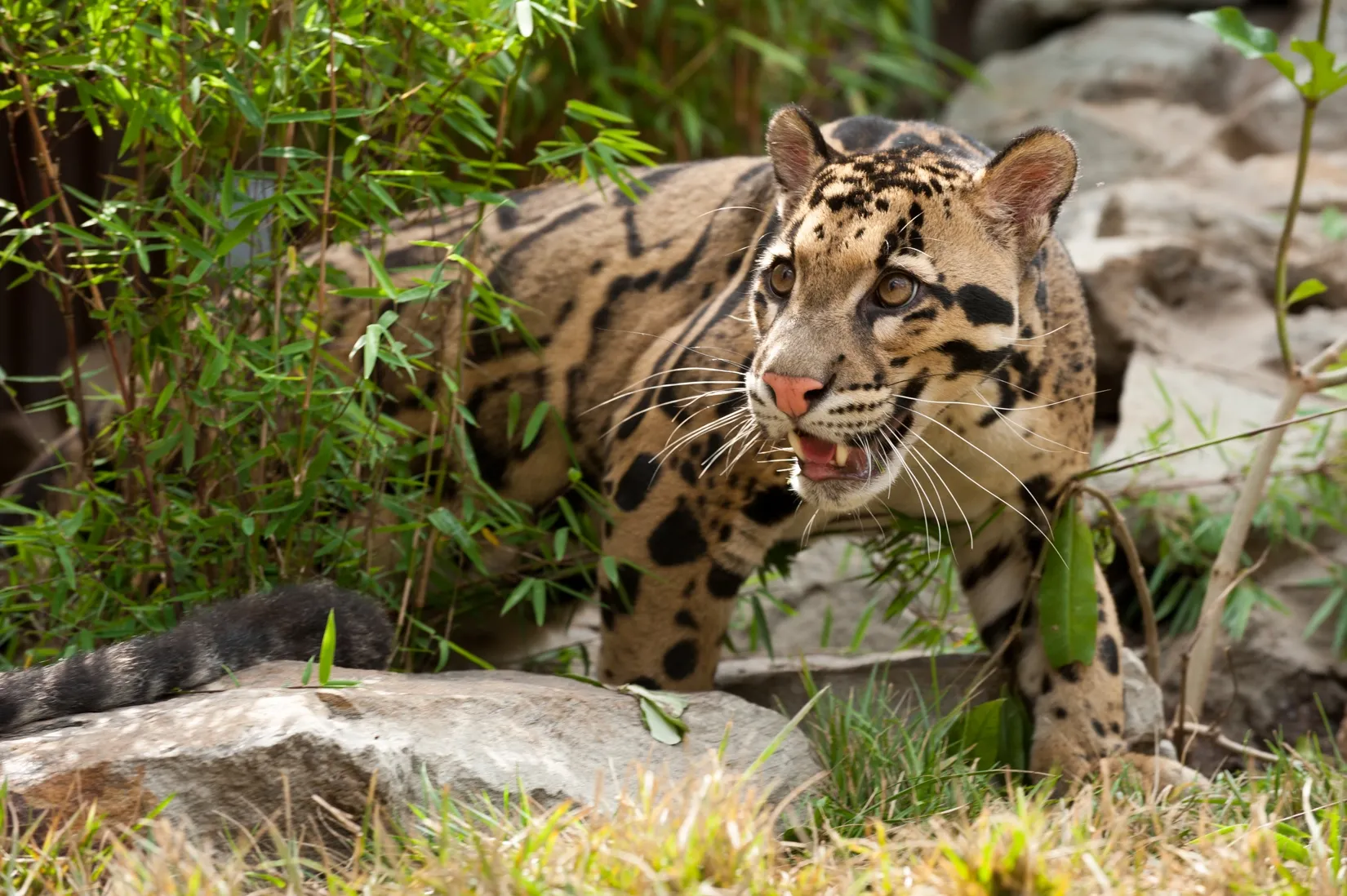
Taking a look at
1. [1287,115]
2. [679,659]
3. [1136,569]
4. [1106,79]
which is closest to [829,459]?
[679,659]

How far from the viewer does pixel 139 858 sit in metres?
2.70

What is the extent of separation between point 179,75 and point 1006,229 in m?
2.07

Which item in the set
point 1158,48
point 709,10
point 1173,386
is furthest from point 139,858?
point 1158,48

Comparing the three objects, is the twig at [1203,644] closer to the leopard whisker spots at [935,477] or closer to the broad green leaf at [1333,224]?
the leopard whisker spots at [935,477]

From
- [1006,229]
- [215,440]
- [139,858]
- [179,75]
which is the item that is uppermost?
[179,75]

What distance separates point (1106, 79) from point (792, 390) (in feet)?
22.8

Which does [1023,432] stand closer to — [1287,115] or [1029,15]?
[1287,115]

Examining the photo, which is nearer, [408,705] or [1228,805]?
[408,705]

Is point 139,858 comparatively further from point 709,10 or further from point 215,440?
point 709,10

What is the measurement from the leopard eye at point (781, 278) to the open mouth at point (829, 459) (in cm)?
37

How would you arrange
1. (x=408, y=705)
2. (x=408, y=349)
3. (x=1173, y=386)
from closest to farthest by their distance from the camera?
(x=408, y=705), (x=408, y=349), (x=1173, y=386)

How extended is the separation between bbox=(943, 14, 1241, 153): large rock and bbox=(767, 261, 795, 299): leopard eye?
5.89 m

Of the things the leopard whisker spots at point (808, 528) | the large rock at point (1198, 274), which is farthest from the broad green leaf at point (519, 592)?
the large rock at point (1198, 274)

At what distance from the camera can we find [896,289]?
3.29 meters
